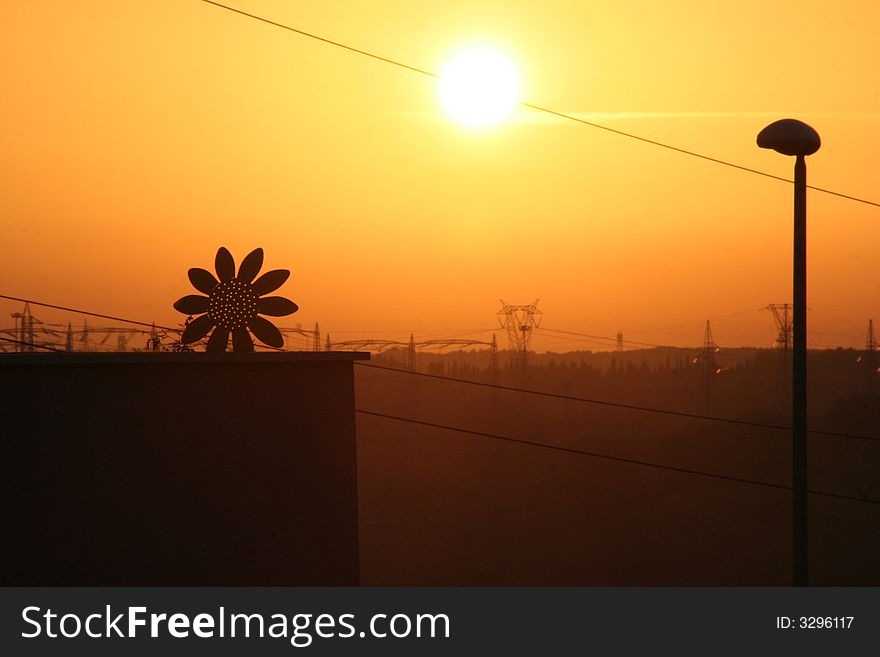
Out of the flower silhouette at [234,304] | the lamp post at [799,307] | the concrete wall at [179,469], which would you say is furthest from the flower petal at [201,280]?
the lamp post at [799,307]

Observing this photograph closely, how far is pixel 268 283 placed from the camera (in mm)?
15359

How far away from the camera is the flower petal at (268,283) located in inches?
604

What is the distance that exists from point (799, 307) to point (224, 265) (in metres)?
7.88

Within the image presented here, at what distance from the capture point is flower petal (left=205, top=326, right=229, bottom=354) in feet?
48.3

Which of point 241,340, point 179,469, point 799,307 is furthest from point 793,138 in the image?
point 179,469

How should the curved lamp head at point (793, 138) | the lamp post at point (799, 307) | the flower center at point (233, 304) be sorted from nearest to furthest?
1. the lamp post at point (799, 307)
2. the curved lamp head at point (793, 138)
3. the flower center at point (233, 304)

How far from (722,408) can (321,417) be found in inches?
4549

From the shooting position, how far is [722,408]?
405 feet

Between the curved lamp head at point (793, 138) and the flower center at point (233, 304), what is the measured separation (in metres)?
7.38

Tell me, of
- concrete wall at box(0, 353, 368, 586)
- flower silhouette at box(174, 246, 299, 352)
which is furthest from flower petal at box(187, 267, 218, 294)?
→ concrete wall at box(0, 353, 368, 586)

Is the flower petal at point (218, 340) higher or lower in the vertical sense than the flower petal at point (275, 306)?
lower

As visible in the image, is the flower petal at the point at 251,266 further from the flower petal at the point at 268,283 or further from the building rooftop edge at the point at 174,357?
the building rooftop edge at the point at 174,357

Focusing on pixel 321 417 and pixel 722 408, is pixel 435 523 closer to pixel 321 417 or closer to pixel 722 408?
pixel 722 408

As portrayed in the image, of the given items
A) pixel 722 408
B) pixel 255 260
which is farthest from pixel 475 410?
pixel 255 260
